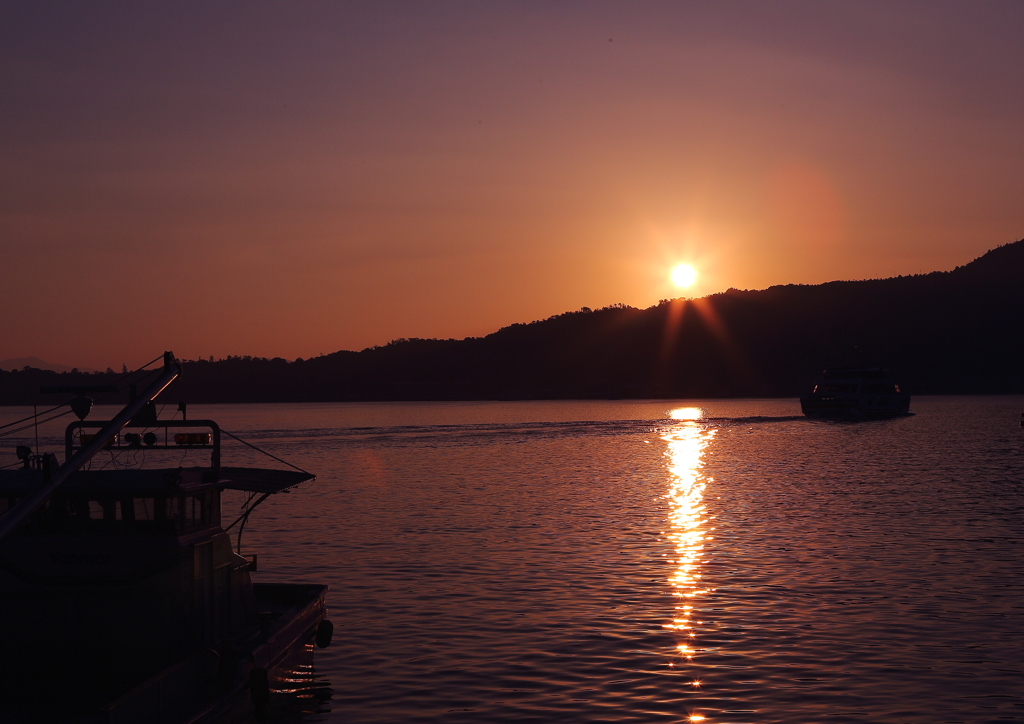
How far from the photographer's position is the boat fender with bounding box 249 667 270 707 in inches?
711

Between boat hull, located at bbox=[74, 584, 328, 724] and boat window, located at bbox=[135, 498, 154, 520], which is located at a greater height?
boat window, located at bbox=[135, 498, 154, 520]

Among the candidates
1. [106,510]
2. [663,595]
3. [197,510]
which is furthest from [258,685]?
[663,595]

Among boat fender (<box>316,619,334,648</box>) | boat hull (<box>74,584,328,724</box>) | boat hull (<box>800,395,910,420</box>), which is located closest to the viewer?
boat hull (<box>74,584,328,724</box>)

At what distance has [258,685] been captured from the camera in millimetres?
18109

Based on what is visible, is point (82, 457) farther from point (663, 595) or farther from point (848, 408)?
point (848, 408)

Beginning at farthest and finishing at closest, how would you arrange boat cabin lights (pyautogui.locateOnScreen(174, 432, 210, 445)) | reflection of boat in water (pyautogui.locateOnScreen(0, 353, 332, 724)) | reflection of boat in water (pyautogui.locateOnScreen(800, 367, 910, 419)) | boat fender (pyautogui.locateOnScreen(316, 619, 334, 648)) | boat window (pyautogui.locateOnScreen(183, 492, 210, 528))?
1. reflection of boat in water (pyautogui.locateOnScreen(800, 367, 910, 419))
2. boat fender (pyautogui.locateOnScreen(316, 619, 334, 648))
3. boat cabin lights (pyautogui.locateOnScreen(174, 432, 210, 445))
4. boat window (pyautogui.locateOnScreen(183, 492, 210, 528))
5. reflection of boat in water (pyautogui.locateOnScreen(0, 353, 332, 724))

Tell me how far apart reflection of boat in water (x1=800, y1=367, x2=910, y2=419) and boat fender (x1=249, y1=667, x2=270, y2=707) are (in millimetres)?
152807

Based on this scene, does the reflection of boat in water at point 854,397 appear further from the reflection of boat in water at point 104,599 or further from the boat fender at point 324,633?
the reflection of boat in water at point 104,599

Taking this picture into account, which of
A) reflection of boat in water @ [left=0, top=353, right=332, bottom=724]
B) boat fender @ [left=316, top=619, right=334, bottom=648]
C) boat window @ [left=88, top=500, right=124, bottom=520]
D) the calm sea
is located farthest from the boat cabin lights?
the calm sea

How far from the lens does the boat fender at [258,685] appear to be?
18062 millimetres

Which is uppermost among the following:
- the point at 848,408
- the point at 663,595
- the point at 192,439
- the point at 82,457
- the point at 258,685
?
the point at 192,439

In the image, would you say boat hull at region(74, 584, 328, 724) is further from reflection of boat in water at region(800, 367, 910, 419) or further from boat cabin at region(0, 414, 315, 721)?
reflection of boat in water at region(800, 367, 910, 419)

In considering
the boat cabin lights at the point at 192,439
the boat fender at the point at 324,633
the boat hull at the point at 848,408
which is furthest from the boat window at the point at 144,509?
the boat hull at the point at 848,408

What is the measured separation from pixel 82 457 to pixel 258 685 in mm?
5375
